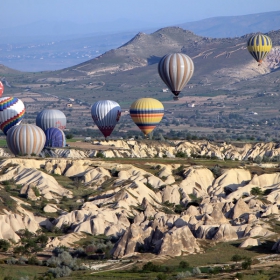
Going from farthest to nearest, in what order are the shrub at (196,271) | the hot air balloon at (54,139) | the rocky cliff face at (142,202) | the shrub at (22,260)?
the hot air balloon at (54,139) → the rocky cliff face at (142,202) → the shrub at (22,260) → the shrub at (196,271)

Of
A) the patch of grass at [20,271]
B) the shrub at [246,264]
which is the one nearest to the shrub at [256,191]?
the shrub at [246,264]

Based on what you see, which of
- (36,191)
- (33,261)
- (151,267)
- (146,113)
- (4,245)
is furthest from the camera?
(146,113)

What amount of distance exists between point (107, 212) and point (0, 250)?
10.9m

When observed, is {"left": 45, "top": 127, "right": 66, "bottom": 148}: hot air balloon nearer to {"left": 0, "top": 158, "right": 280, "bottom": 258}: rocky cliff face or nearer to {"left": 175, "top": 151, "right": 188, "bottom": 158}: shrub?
{"left": 175, "top": 151, "right": 188, "bottom": 158}: shrub

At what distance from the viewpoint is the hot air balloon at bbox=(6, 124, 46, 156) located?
9200 cm

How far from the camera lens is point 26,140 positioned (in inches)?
3620

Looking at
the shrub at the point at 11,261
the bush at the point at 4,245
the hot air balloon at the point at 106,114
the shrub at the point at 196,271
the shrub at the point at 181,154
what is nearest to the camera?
the shrub at the point at 196,271

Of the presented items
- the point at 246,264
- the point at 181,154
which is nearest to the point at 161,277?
the point at 246,264

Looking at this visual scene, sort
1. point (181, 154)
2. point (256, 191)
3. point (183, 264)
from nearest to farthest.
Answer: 1. point (183, 264)
2. point (256, 191)
3. point (181, 154)

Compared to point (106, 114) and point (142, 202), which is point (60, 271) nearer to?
point (142, 202)

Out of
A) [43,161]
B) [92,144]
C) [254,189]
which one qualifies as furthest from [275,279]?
[92,144]

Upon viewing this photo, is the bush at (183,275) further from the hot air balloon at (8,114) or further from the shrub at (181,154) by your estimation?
the hot air balloon at (8,114)

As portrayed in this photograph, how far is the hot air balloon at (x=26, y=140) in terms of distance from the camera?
9200cm

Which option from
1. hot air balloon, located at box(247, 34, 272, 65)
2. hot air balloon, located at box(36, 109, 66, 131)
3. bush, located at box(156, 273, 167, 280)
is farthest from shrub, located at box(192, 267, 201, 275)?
hot air balloon, located at box(247, 34, 272, 65)
